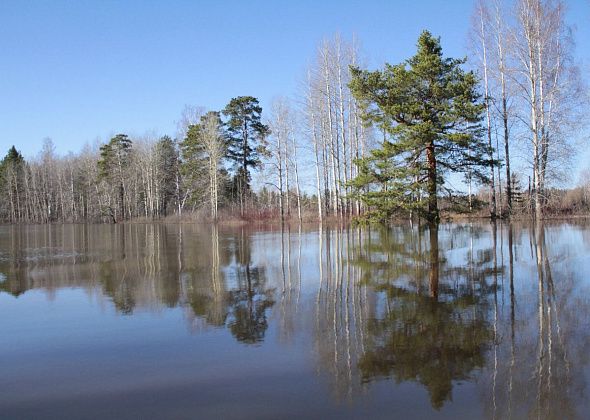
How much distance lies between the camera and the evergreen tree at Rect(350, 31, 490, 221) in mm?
20297

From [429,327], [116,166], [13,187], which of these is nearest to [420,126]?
[429,327]

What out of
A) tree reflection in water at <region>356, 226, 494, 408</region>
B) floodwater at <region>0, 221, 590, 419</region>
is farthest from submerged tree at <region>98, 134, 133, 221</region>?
tree reflection in water at <region>356, 226, 494, 408</region>

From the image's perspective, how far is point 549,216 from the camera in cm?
2900

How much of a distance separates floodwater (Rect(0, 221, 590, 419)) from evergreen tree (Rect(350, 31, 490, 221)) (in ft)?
32.1

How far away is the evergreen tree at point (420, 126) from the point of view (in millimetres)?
20297

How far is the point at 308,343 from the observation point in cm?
538

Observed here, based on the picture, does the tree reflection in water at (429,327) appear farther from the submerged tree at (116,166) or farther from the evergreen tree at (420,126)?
the submerged tree at (116,166)

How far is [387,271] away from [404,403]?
6.51 meters

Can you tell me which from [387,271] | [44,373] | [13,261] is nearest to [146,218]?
[13,261]

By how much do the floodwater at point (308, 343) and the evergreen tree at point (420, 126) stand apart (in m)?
9.79

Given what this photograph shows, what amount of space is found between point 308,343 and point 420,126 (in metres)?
15.8

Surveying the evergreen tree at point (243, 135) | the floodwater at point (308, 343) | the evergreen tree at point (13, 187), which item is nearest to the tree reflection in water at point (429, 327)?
the floodwater at point (308, 343)

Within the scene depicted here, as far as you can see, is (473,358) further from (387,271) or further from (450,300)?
(387,271)

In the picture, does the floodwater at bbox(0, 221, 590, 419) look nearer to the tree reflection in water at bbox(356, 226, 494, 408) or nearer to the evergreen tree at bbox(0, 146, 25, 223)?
the tree reflection in water at bbox(356, 226, 494, 408)
